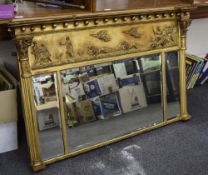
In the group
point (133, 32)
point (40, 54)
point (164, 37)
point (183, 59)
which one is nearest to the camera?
point (40, 54)

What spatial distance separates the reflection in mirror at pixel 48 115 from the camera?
4.85ft

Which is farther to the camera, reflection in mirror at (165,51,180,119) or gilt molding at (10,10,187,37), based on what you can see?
reflection in mirror at (165,51,180,119)

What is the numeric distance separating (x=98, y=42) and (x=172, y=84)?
1.97ft

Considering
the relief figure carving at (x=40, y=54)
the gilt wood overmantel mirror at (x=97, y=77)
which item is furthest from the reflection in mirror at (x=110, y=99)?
the relief figure carving at (x=40, y=54)

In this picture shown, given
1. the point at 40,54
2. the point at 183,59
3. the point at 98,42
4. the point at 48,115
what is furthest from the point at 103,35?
the point at 183,59

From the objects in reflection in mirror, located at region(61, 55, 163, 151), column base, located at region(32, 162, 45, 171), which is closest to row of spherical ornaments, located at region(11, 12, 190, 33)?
reflection in mirror, located at region(61, 55, 163, 151)

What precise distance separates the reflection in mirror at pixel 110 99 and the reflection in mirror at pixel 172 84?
69 millimetres

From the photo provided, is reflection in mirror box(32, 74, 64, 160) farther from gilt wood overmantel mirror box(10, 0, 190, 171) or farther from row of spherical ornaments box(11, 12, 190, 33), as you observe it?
row of spherical ornaments box(11, 12, 190, 33)

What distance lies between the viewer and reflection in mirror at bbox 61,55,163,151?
1.60 m

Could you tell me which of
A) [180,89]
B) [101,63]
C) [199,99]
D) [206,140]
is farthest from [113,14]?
[199,99]

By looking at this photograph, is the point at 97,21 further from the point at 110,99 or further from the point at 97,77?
the point at 110,99

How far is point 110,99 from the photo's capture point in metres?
1.72

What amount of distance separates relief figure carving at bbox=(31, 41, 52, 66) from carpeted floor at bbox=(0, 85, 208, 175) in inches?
21.3

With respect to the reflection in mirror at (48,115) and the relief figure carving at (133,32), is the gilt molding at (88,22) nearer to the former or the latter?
the relief figure carving at (133,32)
